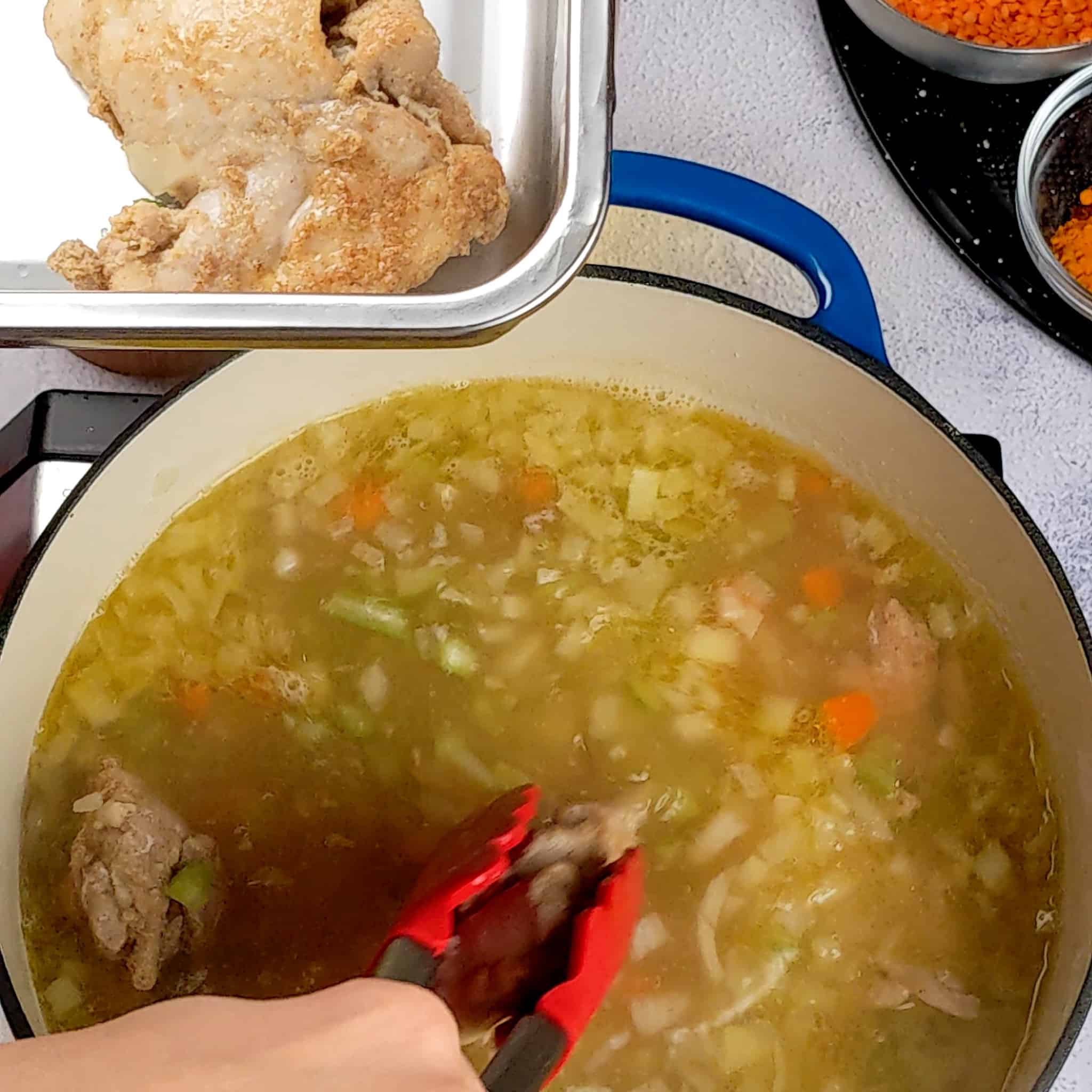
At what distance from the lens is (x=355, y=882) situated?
94 centimetres

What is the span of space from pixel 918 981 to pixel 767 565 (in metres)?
0.34

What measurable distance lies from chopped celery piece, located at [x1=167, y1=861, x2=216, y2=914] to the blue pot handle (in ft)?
1.95

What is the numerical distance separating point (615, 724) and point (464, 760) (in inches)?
4.9

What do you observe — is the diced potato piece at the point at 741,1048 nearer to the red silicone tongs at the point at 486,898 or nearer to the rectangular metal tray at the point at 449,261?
the red silicone tongs at the point at 486,898

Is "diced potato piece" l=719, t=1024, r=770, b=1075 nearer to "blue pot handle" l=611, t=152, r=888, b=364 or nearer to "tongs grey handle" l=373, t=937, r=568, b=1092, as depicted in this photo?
"tongs grey handle" l=373, t=937, r=568, b=1092

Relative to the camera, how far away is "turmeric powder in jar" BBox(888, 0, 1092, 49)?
113cm

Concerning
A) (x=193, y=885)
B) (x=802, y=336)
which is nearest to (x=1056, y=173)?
(x=802, y=336)

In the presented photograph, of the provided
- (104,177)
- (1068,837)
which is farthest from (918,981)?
(104,177)

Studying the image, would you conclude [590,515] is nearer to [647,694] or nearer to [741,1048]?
[647,694]

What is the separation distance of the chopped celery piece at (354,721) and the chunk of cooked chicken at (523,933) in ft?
0.57

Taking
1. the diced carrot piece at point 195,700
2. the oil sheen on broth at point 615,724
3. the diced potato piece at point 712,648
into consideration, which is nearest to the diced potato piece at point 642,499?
the oil sheen on broth at point 615,724

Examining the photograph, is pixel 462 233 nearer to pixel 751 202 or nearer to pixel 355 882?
pixel 751 202

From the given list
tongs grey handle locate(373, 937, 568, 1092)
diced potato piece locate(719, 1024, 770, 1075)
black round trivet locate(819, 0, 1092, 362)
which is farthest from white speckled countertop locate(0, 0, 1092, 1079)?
tongs grey handle locate(373, 937, 568, 1092)

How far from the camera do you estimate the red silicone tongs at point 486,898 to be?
74cm
